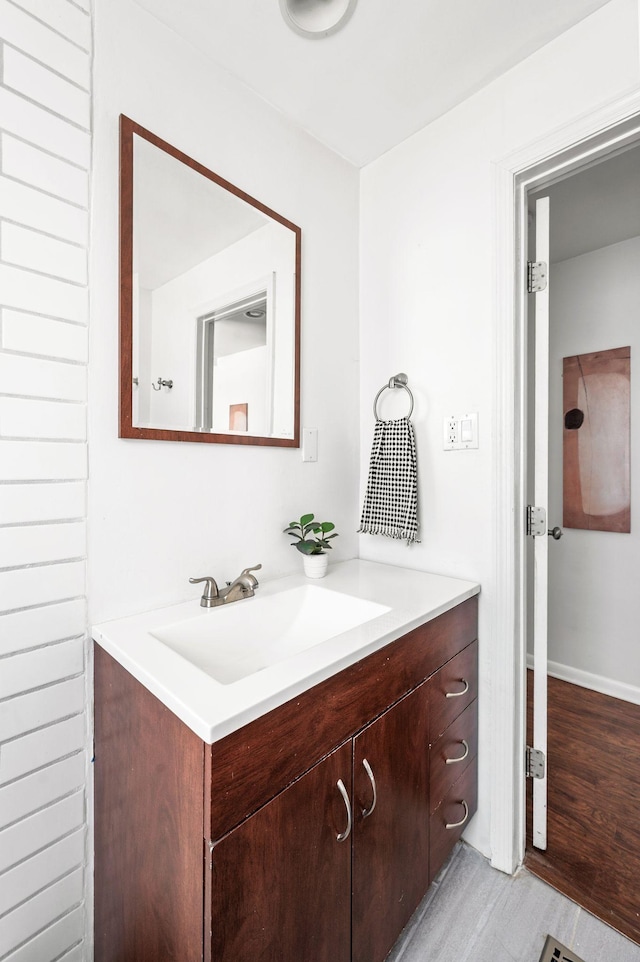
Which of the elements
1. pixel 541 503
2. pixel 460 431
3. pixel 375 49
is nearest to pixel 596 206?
pixel 375 49

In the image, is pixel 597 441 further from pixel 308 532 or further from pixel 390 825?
pixel 390 825

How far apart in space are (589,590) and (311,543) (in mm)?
1930

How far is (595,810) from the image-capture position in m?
1.65

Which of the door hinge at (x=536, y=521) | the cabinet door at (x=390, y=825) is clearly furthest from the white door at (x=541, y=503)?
the cabinet door at (x=390, y=825)

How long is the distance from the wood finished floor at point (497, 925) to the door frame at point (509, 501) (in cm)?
8

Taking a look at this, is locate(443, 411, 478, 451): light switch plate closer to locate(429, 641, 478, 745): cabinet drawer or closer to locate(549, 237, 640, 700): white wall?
locate(429, 641, 478, 745): cabinet drawer

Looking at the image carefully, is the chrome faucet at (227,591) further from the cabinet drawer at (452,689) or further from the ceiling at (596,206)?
the ceiling at (596,206)

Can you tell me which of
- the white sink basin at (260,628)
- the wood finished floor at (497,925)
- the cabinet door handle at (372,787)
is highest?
the white sink basin at (260,628)

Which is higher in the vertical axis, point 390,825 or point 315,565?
point 315,565

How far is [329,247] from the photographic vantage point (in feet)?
5.56

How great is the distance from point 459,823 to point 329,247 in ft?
6.56

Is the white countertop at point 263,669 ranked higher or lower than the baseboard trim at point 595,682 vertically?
higher

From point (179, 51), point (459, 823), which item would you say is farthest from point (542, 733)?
point (179, 51)

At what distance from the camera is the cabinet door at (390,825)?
97 cm
